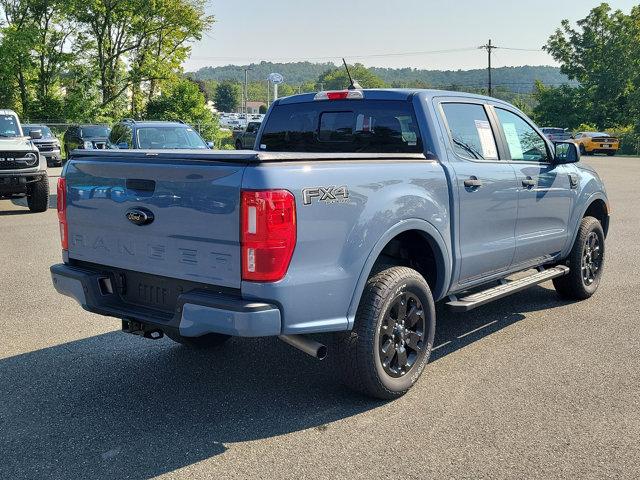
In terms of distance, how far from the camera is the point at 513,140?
5531 millimetres

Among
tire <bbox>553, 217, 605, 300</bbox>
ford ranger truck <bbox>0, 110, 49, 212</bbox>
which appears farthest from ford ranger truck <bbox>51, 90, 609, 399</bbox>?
ford ranger truck <bbox>0, 110, 49, 212</bbox>

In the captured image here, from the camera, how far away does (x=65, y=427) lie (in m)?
3.74

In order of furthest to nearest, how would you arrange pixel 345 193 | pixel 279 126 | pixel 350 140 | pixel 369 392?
pixel 279 126 → pixel 350 140 → pixel 369 392 → pixel 345 193

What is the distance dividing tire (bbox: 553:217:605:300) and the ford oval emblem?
4172 mm

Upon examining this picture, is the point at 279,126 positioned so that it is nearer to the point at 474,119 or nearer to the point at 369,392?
the point at 474,119

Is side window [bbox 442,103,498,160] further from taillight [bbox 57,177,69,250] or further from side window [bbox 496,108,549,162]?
taillight [bbox 57,177,69,250]

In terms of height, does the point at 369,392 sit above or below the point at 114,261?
below

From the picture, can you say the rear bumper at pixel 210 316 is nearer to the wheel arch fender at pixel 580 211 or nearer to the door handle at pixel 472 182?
the door handle at pixel 472 182

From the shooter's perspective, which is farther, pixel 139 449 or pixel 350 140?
pixel 350 140

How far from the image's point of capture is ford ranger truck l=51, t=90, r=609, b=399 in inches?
135

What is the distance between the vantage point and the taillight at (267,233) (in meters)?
3.33

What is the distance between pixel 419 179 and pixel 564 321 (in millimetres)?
2442

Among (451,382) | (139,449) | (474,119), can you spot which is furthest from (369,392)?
(474,119)

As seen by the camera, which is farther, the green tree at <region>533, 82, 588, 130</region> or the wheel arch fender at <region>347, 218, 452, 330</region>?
the green tree at <region>533, 82, 588, 130</region>
